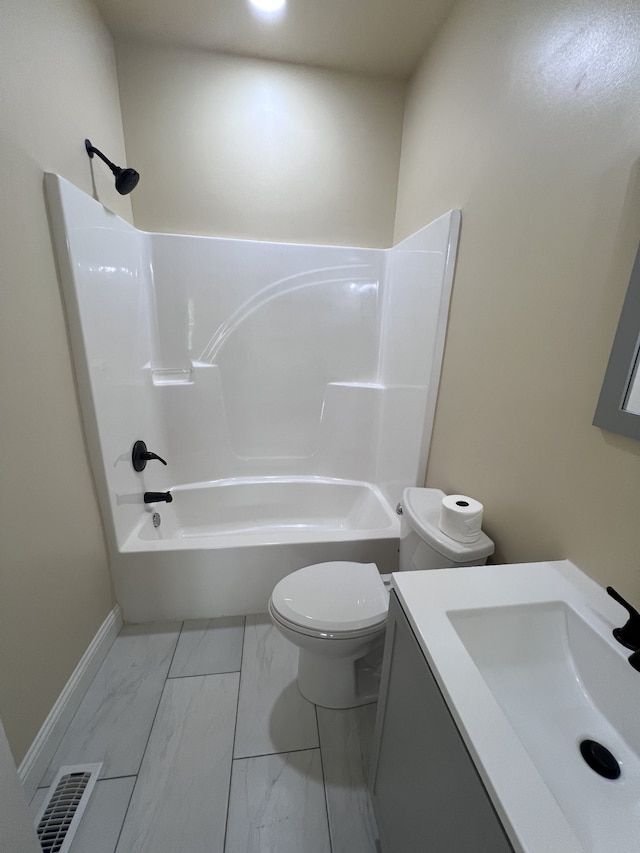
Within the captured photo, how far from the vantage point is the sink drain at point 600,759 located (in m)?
0.56

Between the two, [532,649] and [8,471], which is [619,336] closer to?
[532,649]

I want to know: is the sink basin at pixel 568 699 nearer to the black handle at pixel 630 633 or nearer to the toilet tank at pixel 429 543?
the black handle at pixel 630 633

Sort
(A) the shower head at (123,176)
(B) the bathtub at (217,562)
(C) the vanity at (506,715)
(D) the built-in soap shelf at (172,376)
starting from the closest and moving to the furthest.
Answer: (C) the vanity at (506,715)
(A) the shower head at (123,176)
(B) the bathtub at (217,562)
(D) the built-in soap shelf at (172,376)

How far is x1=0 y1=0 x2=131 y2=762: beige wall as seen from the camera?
0.98 m

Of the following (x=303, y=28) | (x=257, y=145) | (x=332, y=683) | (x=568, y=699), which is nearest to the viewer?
(x=568, y=699)

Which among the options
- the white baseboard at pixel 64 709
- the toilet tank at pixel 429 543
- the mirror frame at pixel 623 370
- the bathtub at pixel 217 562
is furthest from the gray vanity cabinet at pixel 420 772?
the white baseboard at pixel 64 709

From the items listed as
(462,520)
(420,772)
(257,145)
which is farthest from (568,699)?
(257,145)

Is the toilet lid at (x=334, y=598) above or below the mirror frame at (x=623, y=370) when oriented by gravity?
below

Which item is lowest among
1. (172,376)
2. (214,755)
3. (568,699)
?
(214,755)

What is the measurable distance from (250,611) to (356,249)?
2087 mm

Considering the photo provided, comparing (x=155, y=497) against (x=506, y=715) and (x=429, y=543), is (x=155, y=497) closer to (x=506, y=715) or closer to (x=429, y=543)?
(x=429, y=543)

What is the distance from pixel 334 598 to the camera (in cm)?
118

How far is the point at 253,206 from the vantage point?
6.49 ft

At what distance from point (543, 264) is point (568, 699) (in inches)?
40.4
